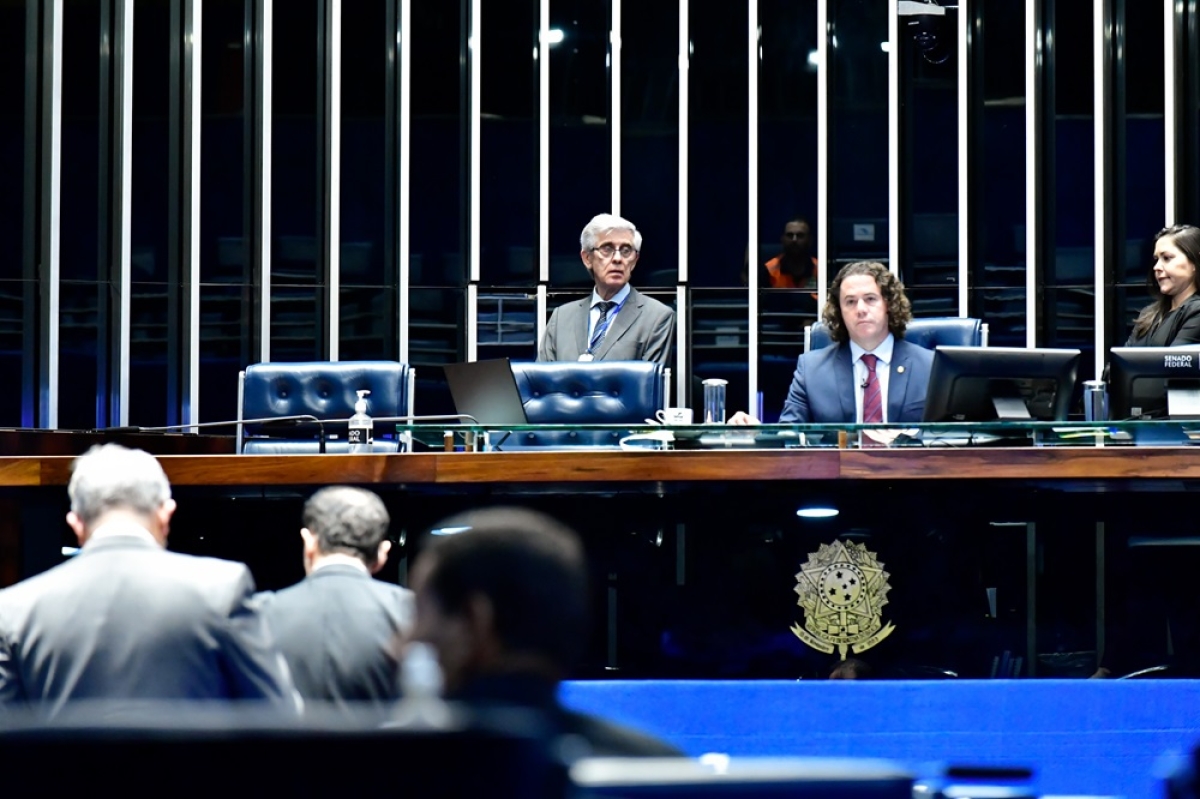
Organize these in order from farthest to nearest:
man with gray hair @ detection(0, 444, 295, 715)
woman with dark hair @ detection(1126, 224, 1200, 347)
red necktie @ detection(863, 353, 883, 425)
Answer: woman with dark hair @ detection(1126, 224, 1200, 347) < red necktie @ detection(863, 353, 883, 425) < man with gray hair @ detection(0, 444, 295, 715)

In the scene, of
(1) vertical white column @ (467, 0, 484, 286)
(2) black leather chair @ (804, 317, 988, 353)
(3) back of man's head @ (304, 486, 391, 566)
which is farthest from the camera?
(1) vertical white column @ (467, 0, 484, 286)

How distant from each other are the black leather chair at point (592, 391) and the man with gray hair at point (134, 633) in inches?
85.5

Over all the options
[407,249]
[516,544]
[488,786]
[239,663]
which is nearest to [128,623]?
[239,663]

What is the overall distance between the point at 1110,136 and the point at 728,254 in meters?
1.84

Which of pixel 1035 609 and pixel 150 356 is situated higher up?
pixel 150 356

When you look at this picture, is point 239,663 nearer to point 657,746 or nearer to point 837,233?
point 657,746


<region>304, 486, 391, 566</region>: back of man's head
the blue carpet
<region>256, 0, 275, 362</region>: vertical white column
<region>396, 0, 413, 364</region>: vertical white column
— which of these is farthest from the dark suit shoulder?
<region>256, 0, 275, 362</region>: vertical white column

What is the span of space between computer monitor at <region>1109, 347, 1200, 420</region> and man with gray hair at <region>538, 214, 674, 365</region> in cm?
171

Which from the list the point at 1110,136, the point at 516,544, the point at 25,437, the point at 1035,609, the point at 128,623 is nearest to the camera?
the point at 516,544

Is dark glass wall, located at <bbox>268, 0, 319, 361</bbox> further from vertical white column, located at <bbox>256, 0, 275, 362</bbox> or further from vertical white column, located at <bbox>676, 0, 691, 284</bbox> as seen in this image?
vertical white column, located at <bbox>676, 0, 691, 284</bbox>

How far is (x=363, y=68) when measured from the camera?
7293 millimetres

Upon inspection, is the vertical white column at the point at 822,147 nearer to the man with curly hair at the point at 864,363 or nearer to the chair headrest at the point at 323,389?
the man with curly hair at the point at 864,363

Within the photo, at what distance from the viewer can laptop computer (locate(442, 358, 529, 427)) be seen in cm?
391

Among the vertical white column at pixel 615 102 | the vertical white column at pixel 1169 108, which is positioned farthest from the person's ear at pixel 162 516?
the vertical white column at pixel 1169 108
